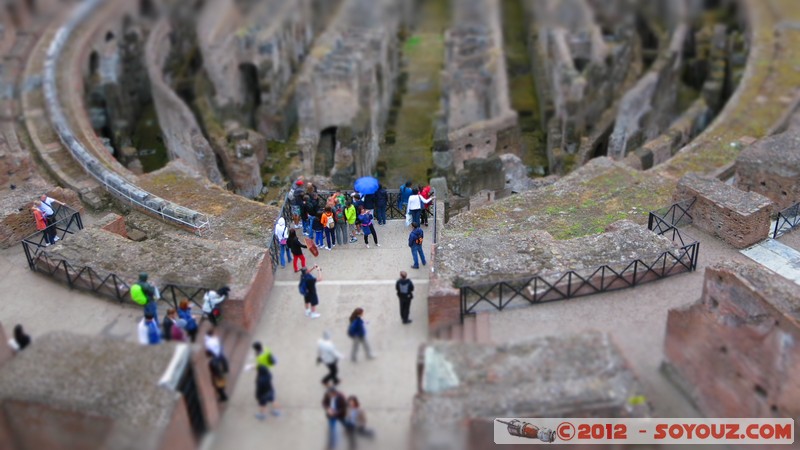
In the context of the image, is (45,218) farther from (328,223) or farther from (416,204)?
(416,204)

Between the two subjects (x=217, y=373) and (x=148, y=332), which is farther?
(x=148, y=332)

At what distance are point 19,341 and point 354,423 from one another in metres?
5.02

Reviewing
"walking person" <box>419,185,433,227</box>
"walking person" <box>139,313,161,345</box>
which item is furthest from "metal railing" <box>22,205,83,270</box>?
"walking person" <box>419,185,433,227</box>

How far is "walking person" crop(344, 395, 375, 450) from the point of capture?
11.2 meters

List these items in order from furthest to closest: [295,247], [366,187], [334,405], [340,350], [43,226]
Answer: [366,187] < [43,226] < [295,247] < [340,350] < [334,405]

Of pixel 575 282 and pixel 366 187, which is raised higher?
pixel 366 187

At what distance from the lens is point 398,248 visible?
16.3 m

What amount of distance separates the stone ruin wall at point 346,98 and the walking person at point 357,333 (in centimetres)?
1001

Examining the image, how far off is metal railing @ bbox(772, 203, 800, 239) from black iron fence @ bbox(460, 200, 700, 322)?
232 cm

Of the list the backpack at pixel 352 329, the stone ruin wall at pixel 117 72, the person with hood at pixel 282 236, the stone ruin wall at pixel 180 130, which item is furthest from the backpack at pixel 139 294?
the stone ruin wall at pixel 117 72

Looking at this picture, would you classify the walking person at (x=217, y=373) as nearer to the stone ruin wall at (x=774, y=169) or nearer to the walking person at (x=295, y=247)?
the walking person at (x=295, y=247)

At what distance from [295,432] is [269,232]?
17.8 ft

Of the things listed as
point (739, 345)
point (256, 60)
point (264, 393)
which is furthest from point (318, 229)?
point (256, 60)

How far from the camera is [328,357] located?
39.3 feet
